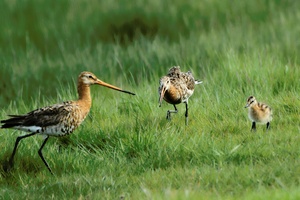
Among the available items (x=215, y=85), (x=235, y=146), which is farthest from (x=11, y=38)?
(x=235, y=146)

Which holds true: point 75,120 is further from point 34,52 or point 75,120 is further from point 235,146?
point 34,52

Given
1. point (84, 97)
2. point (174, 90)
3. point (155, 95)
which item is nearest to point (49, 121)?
point (84, 97)

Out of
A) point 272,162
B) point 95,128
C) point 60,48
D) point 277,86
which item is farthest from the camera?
point 60,48

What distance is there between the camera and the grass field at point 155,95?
25.4 ft

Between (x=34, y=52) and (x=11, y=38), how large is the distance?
83 centimetres

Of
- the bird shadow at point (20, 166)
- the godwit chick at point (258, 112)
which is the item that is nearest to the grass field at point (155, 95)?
the bird shadow at point (20, 166)

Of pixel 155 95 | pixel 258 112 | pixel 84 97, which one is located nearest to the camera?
pixel 258 112

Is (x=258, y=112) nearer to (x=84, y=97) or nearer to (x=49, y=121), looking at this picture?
(x=84, y=97)

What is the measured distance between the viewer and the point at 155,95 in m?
10.7

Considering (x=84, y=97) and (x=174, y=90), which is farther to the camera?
(x=174, y=90)

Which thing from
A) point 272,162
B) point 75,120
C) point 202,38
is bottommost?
point 272,162

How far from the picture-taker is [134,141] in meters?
8.63

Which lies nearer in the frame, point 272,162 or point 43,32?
point 272,162

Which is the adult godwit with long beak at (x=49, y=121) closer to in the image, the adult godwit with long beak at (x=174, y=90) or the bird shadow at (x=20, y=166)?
the bird shadow at (x=20, y=166)
